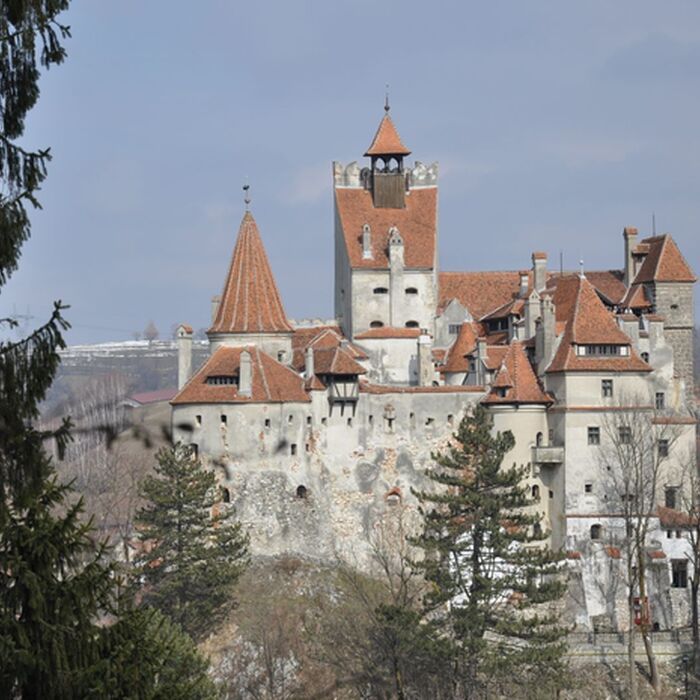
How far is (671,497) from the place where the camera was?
6631cm

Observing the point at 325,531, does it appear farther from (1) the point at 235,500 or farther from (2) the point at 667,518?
(2) the point at 667,518

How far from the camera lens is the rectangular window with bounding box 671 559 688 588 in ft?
213

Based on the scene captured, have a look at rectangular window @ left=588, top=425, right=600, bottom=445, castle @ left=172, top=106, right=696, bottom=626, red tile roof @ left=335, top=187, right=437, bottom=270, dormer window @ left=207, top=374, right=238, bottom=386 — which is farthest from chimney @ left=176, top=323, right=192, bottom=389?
rectangular window @ left=588, top=425, right=600, bottom=445

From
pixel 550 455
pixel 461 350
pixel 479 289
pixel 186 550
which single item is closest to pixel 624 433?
pixel 550 455

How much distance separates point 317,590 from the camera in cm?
6256

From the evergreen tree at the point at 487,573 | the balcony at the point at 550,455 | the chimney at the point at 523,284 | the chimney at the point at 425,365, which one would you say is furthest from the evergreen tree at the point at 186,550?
the chimney at the point at 523,284

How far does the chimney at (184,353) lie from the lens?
224ft

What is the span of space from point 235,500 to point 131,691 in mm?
46723

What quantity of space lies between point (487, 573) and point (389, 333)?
15.1 metres

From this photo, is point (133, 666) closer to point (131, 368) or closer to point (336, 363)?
point (336, 363)

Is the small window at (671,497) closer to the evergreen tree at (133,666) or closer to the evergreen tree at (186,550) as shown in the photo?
the evergreen tree at (186,550)

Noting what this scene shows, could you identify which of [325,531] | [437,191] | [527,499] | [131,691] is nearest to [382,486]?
[325,531]

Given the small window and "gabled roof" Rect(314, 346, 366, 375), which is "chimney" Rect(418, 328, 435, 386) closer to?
"gabled roof" Rect(314, 346, 366, 375)

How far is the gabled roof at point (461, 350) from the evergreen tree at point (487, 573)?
19.9 ft
